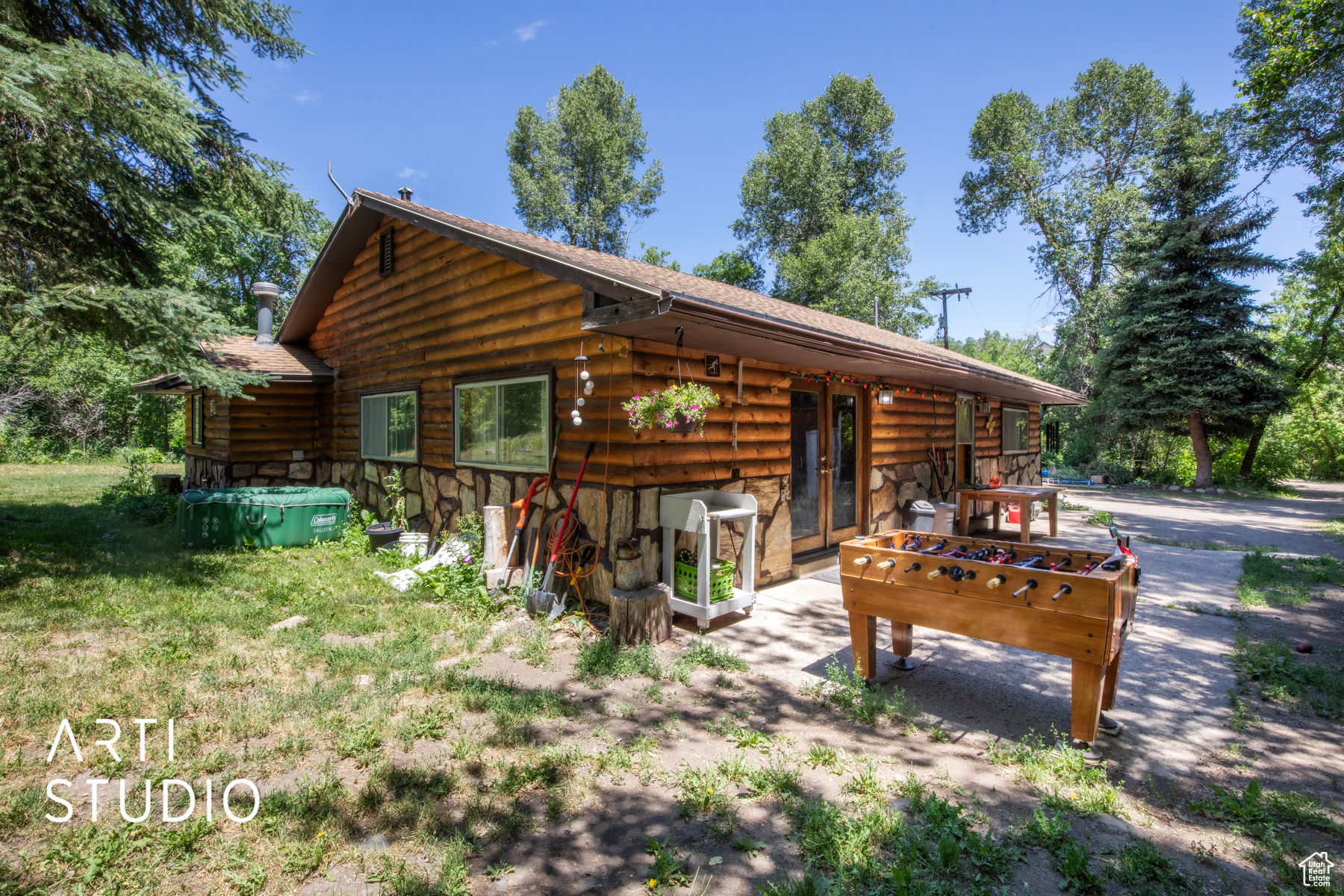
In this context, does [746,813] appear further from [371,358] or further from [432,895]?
[371,358]

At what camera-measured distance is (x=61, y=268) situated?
618cm

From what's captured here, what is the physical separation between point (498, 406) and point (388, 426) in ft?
9.61

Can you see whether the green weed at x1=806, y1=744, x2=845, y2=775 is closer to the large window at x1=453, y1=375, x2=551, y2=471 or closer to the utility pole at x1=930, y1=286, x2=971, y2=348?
the large window at x1=453, y1=375, x2=551, y2=471

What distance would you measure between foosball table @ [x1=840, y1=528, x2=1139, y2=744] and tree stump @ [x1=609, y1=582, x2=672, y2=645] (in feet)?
4.87

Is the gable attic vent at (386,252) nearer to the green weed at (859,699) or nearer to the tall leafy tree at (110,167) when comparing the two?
the tall leafy tree at (110,167)

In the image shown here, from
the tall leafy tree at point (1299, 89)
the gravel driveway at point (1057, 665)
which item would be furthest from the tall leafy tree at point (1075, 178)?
the gravel driveway at point (1057, 665)

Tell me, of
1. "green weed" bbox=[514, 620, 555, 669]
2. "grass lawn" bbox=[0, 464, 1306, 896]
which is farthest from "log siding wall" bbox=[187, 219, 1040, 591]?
"grass lawn" bbox=[0, 464, 1306, 896]

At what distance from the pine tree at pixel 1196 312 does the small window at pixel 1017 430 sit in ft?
19.2

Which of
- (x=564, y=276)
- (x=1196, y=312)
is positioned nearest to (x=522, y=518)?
(x=564, y=276)

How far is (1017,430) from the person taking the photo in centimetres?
1261

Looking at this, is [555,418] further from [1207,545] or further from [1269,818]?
[1207,545]

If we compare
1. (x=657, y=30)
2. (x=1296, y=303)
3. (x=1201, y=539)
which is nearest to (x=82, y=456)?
(x=657, y=30)

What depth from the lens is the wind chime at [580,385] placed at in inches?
196

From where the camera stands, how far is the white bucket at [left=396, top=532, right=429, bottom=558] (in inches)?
272
